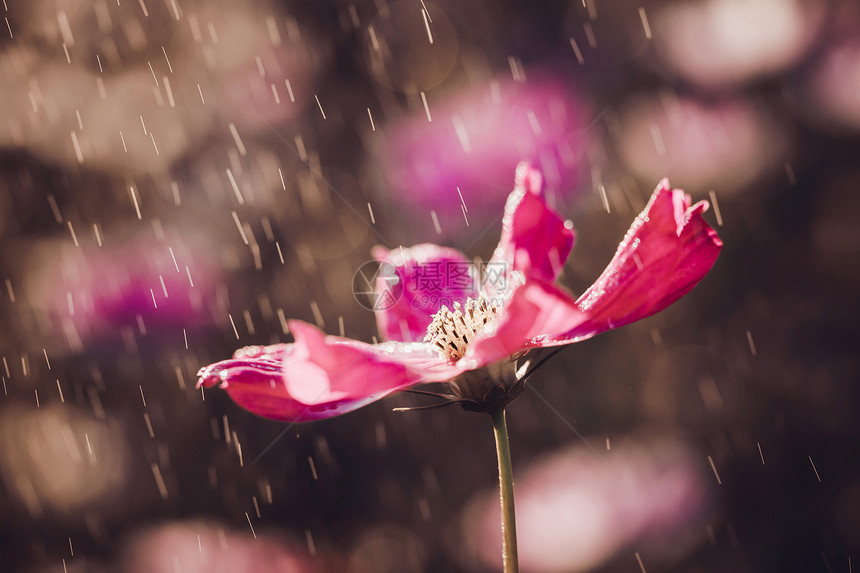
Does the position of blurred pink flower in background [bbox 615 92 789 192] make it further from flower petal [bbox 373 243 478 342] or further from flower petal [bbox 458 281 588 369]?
flower petal [bbox 458 281 588 369]

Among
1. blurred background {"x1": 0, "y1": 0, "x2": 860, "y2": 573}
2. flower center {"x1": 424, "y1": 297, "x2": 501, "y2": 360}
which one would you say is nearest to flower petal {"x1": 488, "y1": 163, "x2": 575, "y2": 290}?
flower center {"x1": 424, "y1": 297, "x2": 501, "y2": 360}

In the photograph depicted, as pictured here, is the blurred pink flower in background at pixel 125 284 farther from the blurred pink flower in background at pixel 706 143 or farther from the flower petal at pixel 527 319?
the flower petal at pixel 527 319

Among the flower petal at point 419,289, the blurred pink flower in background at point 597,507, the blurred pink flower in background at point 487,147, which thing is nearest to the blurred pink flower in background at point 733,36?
the blurred pink flower in background at point 487,147

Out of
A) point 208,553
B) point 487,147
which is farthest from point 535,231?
point 208,553

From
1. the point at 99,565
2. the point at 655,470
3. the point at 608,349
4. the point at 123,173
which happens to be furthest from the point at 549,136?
the point at 99,565

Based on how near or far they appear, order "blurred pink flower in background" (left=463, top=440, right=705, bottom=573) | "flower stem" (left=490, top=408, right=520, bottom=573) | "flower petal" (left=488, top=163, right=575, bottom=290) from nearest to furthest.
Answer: "flower stem" (left=490, top=408, right=520, bottom=573) < "flower petal" (left=488, top=163, right=575, bottom=290) < "blurred pink flower in background" (left=463, top=440, right=705, bottom=573)

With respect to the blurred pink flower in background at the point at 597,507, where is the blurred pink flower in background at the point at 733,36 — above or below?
above

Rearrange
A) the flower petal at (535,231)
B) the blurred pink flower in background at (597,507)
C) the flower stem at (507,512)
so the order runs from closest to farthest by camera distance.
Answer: the flower stem at (507,512)
the flower petal at (535,231)
the blurred pink flower in background at (597,507)

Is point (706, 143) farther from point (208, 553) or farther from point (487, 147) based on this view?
point (208, 553)
